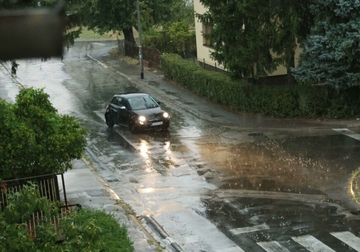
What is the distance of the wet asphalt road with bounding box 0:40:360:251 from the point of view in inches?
621

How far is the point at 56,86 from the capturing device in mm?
40375

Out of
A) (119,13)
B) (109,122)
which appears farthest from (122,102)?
(119,13)

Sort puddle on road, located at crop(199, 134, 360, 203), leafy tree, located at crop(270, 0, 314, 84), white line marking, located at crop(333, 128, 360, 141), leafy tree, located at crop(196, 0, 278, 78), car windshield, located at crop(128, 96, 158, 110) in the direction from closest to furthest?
puddle on road, located at crop(199, 134, 360, 203) → white line marking, located at crop(333, 128, 360, 141) → leafy tree, located at crop(270, 0, 314, 84) → car windshield, located at crop(128, 96, 158, 110) → leafy tree, located at crop(196, 0, 278, 78)

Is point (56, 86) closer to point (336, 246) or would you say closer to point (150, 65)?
point (150, 65)

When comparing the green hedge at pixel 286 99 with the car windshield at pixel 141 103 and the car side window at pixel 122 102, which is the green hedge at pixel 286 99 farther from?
the car side window at pixel 122 102

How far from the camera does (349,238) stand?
48.8ft

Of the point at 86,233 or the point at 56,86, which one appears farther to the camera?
the point at 56,86

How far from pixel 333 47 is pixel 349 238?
13279mm

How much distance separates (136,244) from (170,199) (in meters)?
4.25

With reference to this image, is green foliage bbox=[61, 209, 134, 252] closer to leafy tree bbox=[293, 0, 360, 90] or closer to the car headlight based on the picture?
the car headlight

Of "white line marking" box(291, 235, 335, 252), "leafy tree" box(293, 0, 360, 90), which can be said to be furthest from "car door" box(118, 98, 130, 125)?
"white line marking" box(291, 235, 335, 252)

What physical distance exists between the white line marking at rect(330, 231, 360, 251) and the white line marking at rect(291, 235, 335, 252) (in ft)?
1.74

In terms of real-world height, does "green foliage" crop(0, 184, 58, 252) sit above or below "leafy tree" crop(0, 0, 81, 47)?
below

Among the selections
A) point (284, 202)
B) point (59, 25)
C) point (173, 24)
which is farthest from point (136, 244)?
point (173, 24)
